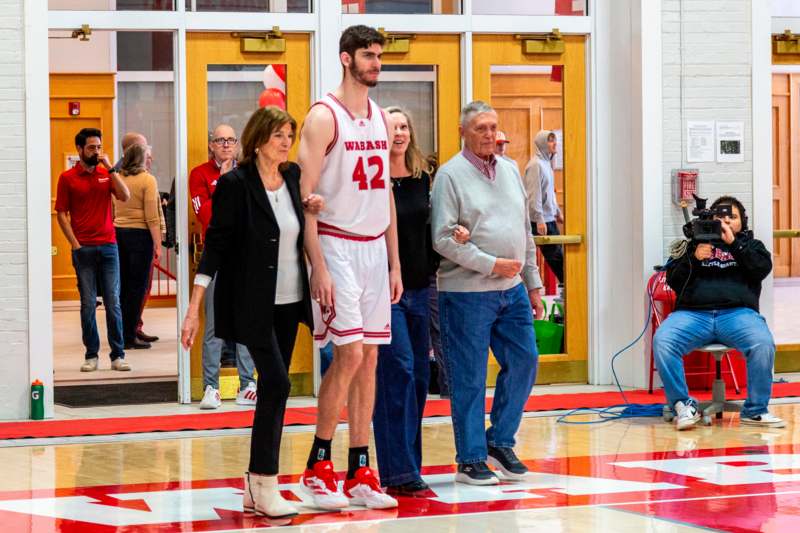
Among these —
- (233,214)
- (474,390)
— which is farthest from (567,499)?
(233,214)

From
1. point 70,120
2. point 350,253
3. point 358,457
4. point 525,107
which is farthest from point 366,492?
point 70,120

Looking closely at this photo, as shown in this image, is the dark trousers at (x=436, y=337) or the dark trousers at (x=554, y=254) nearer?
the dark trousers at (x=436, y=337)

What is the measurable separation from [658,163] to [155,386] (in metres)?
3.64

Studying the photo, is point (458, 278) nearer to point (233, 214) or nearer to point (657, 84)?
point (233, 214)

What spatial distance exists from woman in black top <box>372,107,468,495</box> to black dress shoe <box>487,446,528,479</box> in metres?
0.39

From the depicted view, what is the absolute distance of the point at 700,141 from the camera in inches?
384

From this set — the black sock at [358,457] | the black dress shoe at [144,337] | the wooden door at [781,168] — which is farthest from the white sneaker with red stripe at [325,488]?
the black dress shoe at [144,337]

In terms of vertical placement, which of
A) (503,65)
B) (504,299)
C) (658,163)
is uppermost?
(503,65)

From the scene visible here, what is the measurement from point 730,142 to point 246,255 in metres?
5.12

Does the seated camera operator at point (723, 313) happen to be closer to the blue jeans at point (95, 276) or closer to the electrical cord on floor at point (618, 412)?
the electrical cord on floor at point (618, 412)

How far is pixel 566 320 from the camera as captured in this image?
32.8 feet

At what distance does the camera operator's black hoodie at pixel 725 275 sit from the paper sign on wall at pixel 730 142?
5.17 ft

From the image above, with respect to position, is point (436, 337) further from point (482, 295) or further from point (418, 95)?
point (482, 295)

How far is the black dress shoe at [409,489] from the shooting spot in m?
5.98
